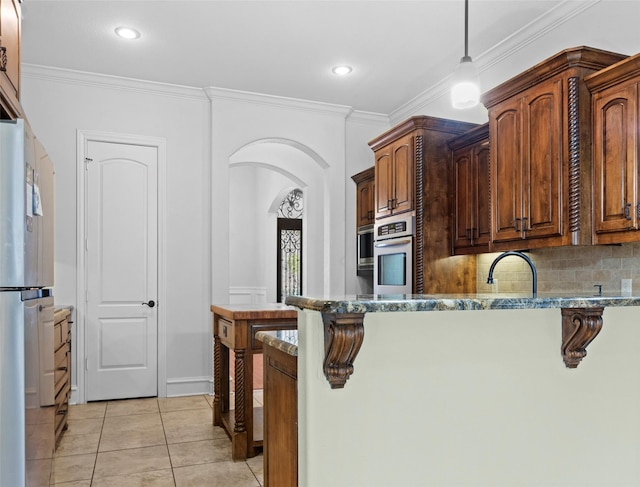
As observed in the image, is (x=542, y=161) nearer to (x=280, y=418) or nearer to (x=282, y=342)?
(x=282, y=342)

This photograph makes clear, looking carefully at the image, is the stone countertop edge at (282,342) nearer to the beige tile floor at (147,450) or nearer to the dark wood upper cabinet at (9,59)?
the beige tile floor at (147,450)

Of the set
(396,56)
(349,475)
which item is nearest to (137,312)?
(396,56)

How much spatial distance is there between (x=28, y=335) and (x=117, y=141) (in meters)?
3.09

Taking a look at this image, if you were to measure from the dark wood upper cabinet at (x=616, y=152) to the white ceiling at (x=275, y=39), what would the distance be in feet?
2.97

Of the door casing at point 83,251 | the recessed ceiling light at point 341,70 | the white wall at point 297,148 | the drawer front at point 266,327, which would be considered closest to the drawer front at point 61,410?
the door casing at point 83,251

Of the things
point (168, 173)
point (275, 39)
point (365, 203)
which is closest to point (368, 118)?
point (365, 203)

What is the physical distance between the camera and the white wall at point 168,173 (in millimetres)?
4422

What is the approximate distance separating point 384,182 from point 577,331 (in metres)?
2.86

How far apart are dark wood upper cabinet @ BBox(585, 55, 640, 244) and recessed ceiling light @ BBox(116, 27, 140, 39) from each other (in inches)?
120

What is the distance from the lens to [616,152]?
2.56m

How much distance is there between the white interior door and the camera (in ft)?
14.8

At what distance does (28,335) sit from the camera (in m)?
1.89

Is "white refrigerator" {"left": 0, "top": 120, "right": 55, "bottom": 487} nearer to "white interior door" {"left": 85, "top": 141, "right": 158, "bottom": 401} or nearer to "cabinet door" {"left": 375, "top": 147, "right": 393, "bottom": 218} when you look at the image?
"white interior door" {"left": 85, "top": 141, "right": 158, "bottom": 401}

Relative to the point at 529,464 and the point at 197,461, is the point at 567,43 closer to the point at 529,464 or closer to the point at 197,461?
the point at 529,464
